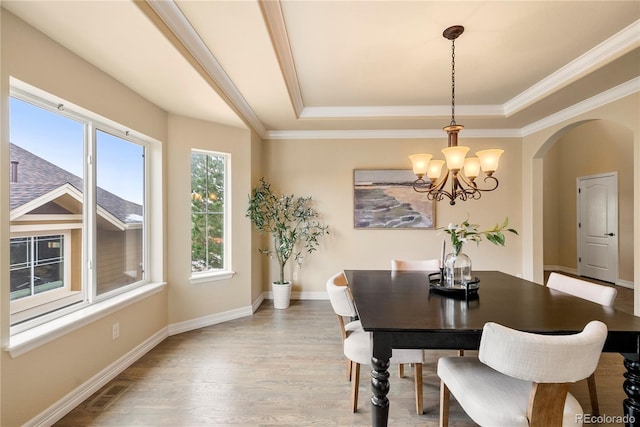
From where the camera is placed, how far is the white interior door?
528cm

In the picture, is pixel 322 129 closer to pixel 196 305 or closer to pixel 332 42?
pixel 332 42

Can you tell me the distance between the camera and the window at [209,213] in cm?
339

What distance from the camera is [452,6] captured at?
1.91m

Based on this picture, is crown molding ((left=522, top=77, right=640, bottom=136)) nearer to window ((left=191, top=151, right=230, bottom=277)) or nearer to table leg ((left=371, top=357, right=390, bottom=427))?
table leg ((left=371, top=357, right=390, bottom=427))

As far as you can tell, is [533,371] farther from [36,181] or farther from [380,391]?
[36,181]

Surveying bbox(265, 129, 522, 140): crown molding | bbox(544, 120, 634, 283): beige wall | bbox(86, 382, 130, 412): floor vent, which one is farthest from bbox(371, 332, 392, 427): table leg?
bbox(544, 120, 634, 283): beige wall

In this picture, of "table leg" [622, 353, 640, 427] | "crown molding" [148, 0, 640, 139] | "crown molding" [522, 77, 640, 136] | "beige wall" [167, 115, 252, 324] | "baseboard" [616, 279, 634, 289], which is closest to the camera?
"table leg" [622, 353, 640, 427]

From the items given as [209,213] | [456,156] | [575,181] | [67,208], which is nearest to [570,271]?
[575,181]

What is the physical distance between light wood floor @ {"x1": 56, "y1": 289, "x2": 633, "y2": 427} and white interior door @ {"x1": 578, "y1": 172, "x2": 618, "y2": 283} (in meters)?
3.86

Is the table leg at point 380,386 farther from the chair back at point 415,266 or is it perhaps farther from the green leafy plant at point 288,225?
the green leafy plant at point 288,225

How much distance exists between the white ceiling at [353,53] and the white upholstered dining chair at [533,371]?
202 cm

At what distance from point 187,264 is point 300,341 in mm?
1528

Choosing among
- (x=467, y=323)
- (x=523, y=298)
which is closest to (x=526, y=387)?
(x=467, y=323)

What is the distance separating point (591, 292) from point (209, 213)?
3.57 meters
